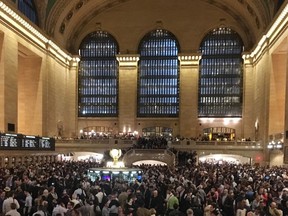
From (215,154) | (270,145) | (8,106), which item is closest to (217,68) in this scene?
(215,154)

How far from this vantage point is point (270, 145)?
33094 mm

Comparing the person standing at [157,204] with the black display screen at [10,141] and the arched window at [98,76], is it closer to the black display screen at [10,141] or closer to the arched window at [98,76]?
the black display screen at [10,141]

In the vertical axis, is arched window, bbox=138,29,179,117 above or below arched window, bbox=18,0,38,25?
below

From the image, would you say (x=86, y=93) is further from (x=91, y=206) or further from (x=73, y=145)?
(x=91, y=206)

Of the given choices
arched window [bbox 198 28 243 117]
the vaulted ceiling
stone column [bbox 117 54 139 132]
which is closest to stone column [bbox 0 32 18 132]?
the vaulted ceiling

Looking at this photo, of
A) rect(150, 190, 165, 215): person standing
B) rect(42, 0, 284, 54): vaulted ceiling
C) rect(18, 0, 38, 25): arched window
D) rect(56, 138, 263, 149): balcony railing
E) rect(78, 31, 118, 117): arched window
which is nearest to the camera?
rect(150, 190, 165, 215): person standing

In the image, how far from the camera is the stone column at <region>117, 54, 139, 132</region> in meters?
46.0

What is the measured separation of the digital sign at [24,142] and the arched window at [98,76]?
552 inches

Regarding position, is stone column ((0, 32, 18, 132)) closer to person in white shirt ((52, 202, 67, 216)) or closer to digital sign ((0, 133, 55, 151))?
digital sign ((0, 133, 55, 151))

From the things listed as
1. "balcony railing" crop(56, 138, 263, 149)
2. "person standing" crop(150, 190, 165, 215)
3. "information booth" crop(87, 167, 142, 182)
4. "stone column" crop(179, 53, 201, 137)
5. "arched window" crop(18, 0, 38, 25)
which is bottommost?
"balcony railing" crop(56, 138, 263, 149)

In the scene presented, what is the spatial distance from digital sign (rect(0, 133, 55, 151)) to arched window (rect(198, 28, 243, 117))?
1964cm

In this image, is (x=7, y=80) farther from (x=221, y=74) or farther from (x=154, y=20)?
(x=221, y=74)

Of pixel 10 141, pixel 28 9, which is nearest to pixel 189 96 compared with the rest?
pixel 28 9

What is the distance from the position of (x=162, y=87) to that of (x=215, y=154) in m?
11.2
